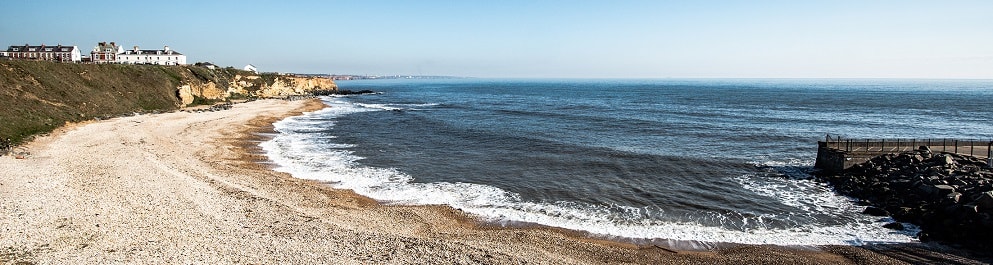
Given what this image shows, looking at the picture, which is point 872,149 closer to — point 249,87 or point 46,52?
point 249,87

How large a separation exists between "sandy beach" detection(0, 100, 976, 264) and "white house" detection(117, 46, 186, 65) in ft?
295

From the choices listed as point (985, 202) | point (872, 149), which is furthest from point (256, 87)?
point (985, 202)

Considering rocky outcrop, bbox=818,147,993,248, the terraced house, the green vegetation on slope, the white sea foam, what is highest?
the terraced house

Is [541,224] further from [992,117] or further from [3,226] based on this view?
[992,117]

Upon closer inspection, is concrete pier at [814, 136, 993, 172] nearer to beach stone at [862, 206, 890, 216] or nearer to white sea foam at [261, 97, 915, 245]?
white sea foam at [261, 97, 915, 245]

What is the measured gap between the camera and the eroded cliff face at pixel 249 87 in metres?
69.1

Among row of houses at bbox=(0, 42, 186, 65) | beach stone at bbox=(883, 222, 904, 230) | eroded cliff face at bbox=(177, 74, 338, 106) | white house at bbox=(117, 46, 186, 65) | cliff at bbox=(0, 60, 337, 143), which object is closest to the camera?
beach stone at bbox=(883, 222, 904, 230)

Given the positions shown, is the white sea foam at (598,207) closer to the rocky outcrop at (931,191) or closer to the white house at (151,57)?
the rocky outcrop at (931,191)

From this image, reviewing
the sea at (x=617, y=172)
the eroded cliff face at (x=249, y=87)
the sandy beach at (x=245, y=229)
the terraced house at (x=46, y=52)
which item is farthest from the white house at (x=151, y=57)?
the sandy beach at (x=245, y=229)

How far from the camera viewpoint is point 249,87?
3625 inches

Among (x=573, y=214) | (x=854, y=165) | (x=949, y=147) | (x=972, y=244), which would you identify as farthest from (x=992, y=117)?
(x=573, y=214)

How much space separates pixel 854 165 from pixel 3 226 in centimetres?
3591

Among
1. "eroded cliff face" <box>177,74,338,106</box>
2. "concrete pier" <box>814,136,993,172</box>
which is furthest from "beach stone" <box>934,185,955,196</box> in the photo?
"eroded cliff face" <box>177,74,338,106</box>

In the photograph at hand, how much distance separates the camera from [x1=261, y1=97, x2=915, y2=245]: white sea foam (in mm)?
18047
